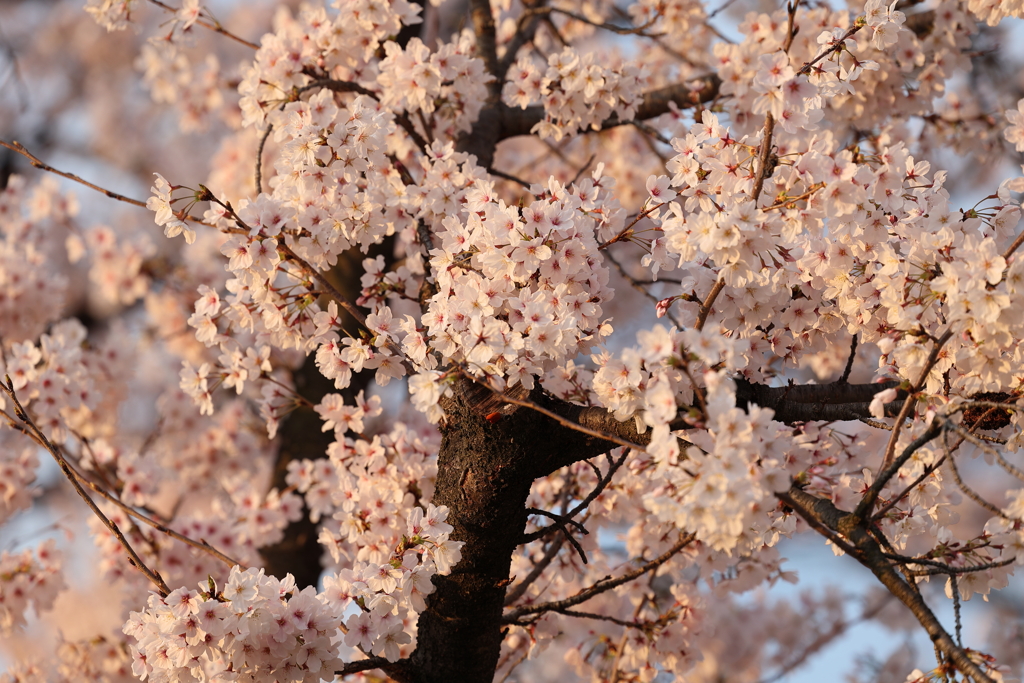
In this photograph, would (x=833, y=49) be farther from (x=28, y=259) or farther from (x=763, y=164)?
(x=28, y=259)

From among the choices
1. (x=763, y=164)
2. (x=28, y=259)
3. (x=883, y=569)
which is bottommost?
(x=883, y=569)

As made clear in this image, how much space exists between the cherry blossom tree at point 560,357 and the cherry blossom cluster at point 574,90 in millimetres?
17

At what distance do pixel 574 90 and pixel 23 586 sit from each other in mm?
3491

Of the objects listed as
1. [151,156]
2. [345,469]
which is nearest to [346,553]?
[345,469]

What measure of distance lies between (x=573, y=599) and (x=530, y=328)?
3.51ft

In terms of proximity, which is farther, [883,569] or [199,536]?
[199,536]

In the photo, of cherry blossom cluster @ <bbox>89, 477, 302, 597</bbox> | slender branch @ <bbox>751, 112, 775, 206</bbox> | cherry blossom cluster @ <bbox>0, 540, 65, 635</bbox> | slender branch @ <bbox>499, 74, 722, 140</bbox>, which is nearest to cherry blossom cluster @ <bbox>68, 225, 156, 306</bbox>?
cherry blossom cluster @ <bbox>89, 477, 302, 597</bbox>

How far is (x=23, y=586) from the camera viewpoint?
367 cm

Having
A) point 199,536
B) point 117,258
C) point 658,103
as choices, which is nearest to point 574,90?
point 658,103

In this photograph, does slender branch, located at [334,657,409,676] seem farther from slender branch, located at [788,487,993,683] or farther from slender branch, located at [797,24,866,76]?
slender branch, located at [797,24,866,76]

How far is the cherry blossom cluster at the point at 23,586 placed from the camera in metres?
3.61

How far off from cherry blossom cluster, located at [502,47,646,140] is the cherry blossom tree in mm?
17

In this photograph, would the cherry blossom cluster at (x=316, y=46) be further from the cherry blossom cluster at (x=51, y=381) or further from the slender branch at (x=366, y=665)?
the slender branch at (x=366, y=665)

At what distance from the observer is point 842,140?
3.90 meters
